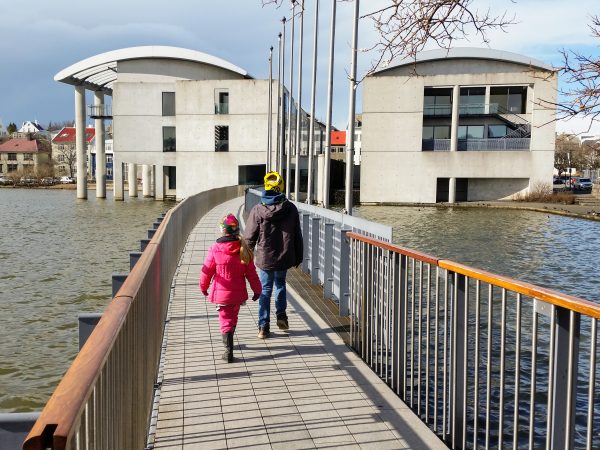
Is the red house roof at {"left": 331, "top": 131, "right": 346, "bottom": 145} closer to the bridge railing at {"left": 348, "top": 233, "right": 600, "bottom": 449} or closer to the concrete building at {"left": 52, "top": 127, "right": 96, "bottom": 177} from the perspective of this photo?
the concrete building at {"left": 52, "top": 127, "right": 96, "bottom": 177}

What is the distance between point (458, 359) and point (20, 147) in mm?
141737

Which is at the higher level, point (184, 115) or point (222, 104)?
point (222, 104)

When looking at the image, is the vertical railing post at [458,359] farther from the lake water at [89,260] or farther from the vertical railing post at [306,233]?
the vertical railing post at [306,233]

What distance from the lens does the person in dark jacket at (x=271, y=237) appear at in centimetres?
738

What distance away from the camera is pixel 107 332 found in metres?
2.85

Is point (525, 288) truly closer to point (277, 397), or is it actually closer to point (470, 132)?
point (277, 397)

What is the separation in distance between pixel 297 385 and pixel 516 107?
56863mm

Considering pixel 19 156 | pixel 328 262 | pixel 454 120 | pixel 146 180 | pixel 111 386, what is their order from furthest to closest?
pixel 19 156, pixel 146 180, pixel 454 120, pixel 328 262, pixel 111 386

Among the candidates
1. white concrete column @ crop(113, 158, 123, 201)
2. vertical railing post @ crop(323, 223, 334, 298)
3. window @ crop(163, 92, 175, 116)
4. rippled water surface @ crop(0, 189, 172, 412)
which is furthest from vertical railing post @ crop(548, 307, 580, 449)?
white concrete column @ crop(113, 158, 123, 201)

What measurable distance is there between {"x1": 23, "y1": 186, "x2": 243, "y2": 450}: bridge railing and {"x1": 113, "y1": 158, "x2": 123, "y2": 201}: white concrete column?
57.8 m

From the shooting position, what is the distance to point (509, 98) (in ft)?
188

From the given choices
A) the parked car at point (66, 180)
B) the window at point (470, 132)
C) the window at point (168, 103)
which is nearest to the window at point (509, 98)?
the window at point (470, 132)

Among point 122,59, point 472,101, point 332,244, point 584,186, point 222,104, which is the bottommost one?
point 584,186

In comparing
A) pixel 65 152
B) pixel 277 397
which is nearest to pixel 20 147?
pixel 65 152
